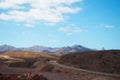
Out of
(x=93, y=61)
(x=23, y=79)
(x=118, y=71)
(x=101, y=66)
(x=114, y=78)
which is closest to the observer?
(x=23, y=79)

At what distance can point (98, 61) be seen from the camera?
7688 cm

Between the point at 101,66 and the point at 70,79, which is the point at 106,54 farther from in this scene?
the point at 70,79

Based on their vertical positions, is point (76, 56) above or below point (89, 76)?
above

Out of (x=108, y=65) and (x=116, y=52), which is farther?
(x=116, y=52)

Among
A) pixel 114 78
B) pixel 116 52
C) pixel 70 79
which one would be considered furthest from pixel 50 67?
pixel 114 78

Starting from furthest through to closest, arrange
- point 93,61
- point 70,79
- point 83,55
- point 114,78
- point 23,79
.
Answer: point 83,55 → point 93,61 → point 70,79 → point 114,78 → point 23,79

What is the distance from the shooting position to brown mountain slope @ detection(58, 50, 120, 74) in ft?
228

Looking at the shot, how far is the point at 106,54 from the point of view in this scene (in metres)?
82.2

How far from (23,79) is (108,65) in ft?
121

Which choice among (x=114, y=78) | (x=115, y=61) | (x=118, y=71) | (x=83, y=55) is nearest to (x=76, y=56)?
(x=83, y=55)

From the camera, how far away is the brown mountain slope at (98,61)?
6947cm

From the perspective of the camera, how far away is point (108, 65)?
72.0 m

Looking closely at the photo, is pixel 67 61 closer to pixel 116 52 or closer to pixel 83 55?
pixel 83 55

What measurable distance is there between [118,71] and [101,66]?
25.4 feet
